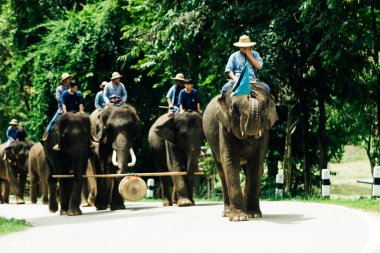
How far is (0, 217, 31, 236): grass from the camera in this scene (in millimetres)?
13627

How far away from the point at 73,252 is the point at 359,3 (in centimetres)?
1450

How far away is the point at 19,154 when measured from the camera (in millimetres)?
29453

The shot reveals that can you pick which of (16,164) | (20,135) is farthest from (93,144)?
(20,135)

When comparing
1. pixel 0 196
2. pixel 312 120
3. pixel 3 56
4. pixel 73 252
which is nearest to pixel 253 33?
pixel 312 120

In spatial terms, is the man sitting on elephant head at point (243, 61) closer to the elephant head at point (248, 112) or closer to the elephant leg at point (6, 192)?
the elephant head at point (248, 112)

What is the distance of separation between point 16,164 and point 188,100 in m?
10.4

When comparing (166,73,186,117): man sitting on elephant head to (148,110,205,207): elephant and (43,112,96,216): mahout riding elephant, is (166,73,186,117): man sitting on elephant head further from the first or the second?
(43,112,96,216): mahout riding elephant

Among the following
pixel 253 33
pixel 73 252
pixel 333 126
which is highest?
pixel 253 33

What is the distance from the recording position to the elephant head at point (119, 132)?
20000mm

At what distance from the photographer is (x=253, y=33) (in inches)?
990

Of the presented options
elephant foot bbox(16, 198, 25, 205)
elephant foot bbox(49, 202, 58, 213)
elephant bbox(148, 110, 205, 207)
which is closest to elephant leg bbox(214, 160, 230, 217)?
elephant bbox(148, 110, 205, 207)

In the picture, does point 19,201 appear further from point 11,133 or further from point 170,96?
point 170,96

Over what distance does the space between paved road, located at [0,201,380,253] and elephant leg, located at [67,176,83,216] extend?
8.53ft

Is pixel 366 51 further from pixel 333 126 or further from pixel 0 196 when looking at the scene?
pixel 0 196
